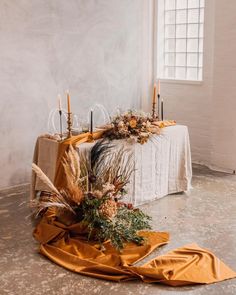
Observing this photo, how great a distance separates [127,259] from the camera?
3674mm

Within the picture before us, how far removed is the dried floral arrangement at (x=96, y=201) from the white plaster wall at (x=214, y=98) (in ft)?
7.92

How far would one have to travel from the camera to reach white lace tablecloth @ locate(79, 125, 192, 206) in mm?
4880

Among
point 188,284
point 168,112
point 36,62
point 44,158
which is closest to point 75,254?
point 188,284

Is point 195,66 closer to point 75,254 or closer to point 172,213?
point 172,213

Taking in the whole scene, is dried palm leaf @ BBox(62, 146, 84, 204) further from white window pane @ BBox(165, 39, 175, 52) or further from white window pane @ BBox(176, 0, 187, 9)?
white window pane @ BBox(176, 0, 187, 9)

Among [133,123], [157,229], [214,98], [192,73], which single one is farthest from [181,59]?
[157,229]

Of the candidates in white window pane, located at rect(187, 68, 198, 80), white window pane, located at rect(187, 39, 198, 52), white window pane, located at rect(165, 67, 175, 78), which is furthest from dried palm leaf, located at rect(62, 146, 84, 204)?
white window pane, located at rect(165, 67, 175, 78)

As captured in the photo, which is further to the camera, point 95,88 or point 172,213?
point 95,88

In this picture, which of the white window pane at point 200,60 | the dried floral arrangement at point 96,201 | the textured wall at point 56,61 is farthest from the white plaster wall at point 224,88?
the dried floral arrangement at point 96,201

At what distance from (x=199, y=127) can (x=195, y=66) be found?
91cm

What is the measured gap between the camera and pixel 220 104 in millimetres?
6355

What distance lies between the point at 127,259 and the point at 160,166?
1681 millimetres

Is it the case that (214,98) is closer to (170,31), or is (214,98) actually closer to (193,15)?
(193,15)

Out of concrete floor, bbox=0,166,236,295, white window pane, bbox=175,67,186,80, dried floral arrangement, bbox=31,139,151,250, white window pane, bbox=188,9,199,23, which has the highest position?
white window pane, bbox=188,9,199,23
